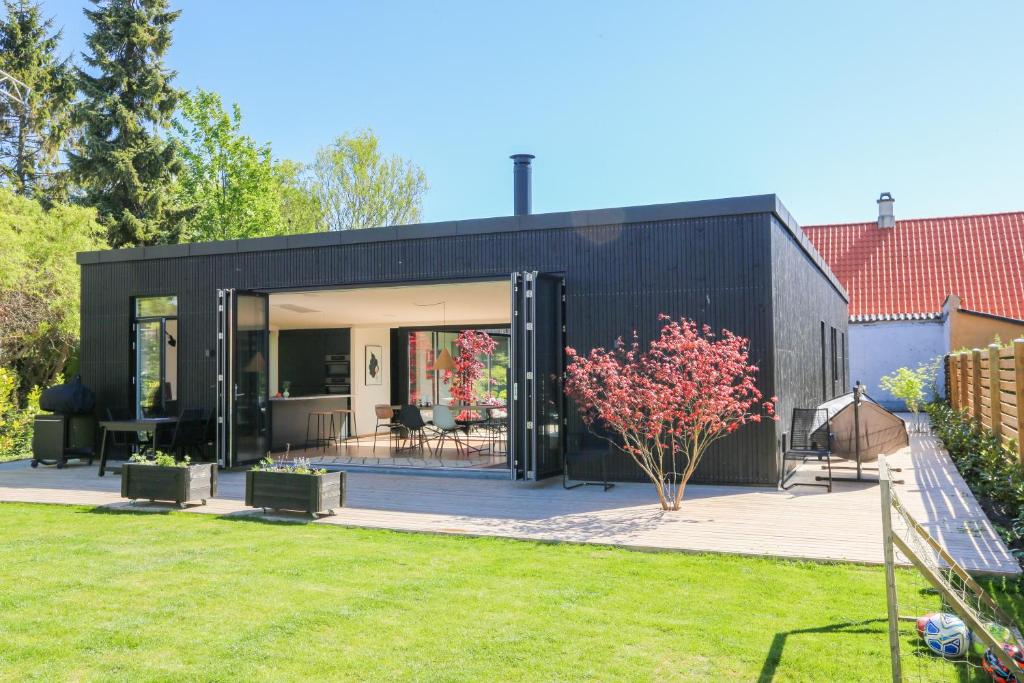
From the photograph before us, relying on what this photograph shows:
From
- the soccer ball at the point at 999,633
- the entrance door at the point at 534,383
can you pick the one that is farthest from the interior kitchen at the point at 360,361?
the soccer ball at the point at 999,633

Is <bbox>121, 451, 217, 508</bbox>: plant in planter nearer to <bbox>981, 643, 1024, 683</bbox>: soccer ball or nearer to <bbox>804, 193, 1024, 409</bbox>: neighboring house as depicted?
<bbox>981, 643, 1024, 683</bbox>: soccer ball

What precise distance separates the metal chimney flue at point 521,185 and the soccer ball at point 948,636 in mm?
8208

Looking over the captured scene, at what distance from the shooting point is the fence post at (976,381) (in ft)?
33.2

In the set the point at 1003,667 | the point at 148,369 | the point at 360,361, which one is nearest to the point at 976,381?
the point at 1003,667

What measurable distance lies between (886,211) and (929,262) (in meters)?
2.27

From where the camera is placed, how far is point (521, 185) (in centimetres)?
1124

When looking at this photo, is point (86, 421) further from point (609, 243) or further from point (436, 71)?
point (436, 71)

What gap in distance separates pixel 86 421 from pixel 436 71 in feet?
56.7

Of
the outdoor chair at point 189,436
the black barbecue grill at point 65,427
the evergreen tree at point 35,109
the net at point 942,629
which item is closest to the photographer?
the net at point 942,629

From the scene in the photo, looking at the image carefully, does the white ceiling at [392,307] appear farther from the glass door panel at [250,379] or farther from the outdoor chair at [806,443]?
the outdoor chair at [806,443]

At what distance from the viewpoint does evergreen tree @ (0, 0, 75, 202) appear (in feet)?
74.4

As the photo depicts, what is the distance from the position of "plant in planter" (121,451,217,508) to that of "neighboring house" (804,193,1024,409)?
657 inches

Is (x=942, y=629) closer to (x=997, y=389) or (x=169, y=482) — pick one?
(x=997, y=389)

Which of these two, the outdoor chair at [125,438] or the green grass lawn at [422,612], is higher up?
the outdoor chair at [125,438]
